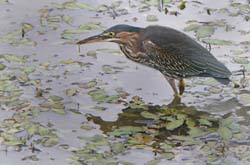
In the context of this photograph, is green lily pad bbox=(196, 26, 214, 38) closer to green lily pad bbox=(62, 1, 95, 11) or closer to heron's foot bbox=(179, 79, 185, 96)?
heron's foot bbox=(179, 79, 185, 96)

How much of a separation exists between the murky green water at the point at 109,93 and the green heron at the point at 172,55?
0.26 m

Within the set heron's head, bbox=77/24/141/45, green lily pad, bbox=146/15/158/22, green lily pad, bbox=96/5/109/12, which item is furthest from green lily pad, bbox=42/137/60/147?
green lily pad, bbox=96/5/109/12

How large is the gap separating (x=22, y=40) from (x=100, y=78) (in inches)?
49.1

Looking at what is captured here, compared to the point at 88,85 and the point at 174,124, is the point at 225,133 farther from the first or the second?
the point at 88,85

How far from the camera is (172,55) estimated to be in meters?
8.63

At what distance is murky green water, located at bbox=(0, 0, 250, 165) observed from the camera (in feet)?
24.9

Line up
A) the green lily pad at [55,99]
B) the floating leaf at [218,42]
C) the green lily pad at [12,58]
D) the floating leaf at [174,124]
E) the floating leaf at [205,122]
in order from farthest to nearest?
the floating leaf at [218,42] → the green lily pad at [12,58] → the green lily pad at [55,99] → the floating leaf at [205,122] → the floating leaf at [174,124]

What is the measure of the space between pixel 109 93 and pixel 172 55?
76 centimetres

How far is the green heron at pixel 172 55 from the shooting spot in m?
8.60

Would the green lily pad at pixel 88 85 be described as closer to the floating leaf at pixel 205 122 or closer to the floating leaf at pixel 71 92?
the floating leaf at pixel 71 92

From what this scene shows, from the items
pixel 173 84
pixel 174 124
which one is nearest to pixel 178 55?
pixel 173 84

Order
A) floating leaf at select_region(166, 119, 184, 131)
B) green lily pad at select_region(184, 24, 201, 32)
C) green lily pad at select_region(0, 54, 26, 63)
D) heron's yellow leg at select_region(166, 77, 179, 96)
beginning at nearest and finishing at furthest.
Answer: floating leaf at select_region(166, 119, 184, 131), heron's yellow leg at select_region(166, 77, 179, 96), green lily pad at select_region(0, 54, 26, 63), green lily pad at select_region(184, 24, 201, 32)

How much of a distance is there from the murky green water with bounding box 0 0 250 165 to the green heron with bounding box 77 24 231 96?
0.26 meters

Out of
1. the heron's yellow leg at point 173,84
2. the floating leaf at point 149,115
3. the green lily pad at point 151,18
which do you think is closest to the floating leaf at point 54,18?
the green lily pad at point 151,18
